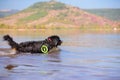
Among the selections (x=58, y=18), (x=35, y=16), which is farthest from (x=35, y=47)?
(x=35, y=16)

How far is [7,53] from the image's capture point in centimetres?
1551

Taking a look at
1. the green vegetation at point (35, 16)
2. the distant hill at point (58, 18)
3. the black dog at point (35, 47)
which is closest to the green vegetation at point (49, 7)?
the distant hill at point (58, 18)

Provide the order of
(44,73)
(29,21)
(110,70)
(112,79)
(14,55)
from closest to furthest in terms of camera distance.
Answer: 1. (112,79)
2. (44,73)
3. (110,70)
4. (14,55)
5. (29,21)

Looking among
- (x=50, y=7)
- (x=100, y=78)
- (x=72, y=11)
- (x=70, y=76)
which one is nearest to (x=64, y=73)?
(x=70, y=76)

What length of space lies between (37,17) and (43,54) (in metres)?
143

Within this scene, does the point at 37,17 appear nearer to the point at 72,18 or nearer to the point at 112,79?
the point at 72,18

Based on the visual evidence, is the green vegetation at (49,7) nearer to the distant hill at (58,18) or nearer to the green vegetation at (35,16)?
the distant hill at (58,18)

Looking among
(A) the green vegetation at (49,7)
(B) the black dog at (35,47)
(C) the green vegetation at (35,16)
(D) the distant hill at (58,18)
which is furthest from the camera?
(A) the green vegetation at (49,7)

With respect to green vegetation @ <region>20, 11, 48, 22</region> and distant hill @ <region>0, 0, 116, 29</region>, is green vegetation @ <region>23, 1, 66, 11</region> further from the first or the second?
green vegetation @ <region>20, 11, 48, 22</region>

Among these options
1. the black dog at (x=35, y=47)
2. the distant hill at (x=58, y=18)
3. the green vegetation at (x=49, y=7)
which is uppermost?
the green vegetation at (x=49, y=7)

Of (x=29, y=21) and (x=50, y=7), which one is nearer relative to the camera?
(x=29, y=21)

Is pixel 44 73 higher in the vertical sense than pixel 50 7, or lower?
lower

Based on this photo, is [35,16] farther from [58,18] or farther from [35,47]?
[35,47]

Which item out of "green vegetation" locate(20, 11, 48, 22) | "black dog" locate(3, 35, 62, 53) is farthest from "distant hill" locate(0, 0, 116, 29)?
"black dog" locate(3, 35, 62, 53)
